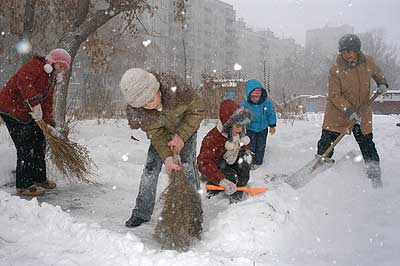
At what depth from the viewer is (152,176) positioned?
344 centimetres

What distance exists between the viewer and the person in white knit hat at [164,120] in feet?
9.78

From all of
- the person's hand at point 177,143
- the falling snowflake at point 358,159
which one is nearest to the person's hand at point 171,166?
the person's hand at point 177,143

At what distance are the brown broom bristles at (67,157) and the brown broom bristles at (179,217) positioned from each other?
6.40 feet

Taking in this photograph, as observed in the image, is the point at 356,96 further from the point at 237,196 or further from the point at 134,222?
the point at 134,222

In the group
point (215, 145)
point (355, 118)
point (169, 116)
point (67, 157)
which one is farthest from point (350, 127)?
point (67, 157)

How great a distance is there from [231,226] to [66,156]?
234 cm

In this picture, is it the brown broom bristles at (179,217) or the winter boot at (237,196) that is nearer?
the brown broom bristles at (179,217)

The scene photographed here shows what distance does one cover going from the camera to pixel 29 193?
13.9 feet

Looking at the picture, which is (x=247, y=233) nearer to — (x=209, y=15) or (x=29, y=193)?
(x=29, y=193)

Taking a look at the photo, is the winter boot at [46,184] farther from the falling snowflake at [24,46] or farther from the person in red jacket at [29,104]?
the falling snowflake at [24,46]

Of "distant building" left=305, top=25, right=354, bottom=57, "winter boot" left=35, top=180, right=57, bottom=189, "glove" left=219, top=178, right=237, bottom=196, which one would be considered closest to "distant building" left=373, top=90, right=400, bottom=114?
"glove" left=219, top=178, right=237, bottom=196

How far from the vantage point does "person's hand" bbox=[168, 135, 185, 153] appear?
122 inches

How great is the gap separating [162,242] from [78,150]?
7.46 feet

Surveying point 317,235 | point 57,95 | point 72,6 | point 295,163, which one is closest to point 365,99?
point 295,163
